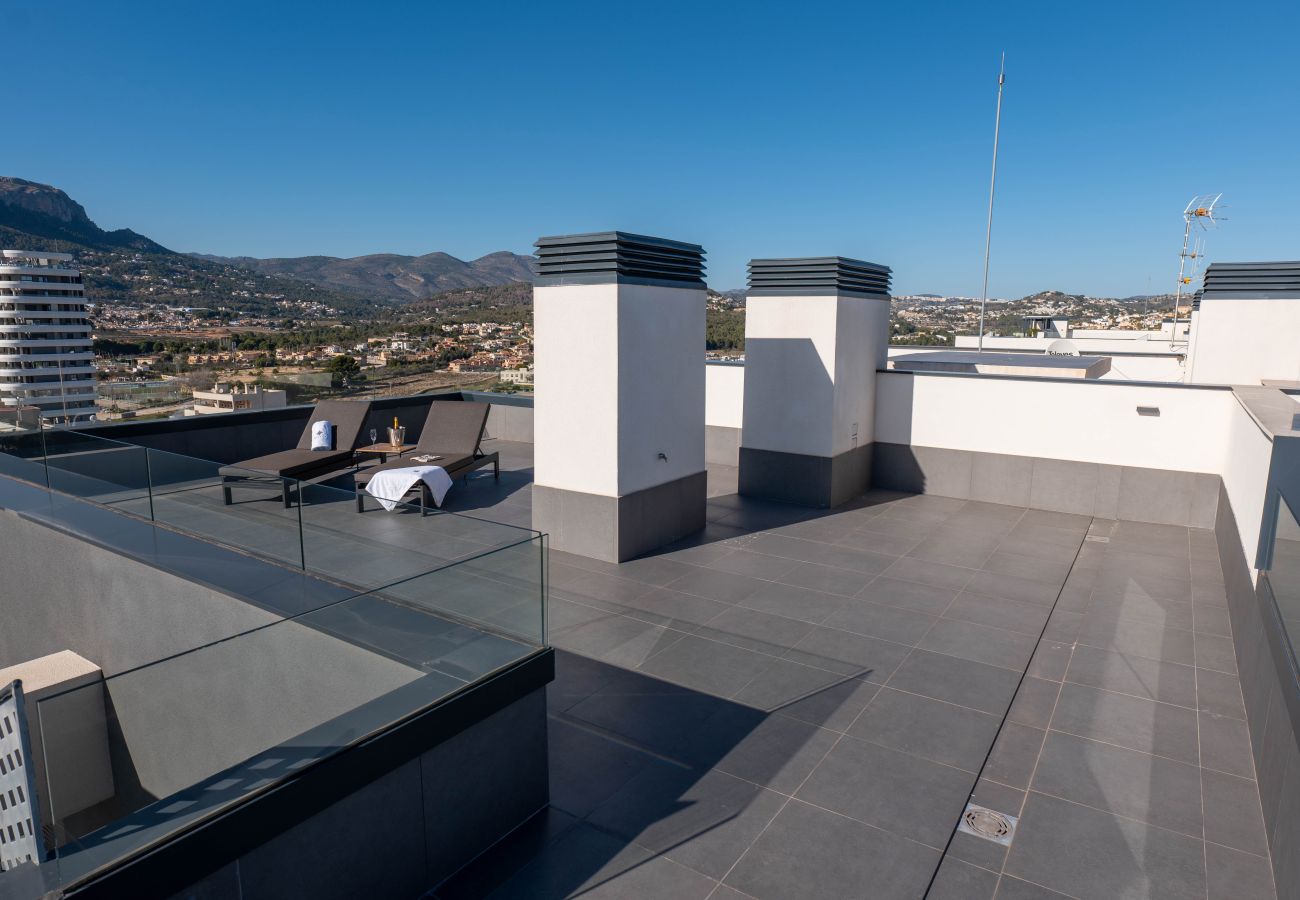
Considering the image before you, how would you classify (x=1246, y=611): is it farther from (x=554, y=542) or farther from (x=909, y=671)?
(x=554, y=542)

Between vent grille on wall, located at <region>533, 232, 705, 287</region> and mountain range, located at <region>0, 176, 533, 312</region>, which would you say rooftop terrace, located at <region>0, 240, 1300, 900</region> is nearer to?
vent grille on wall, located at <region>533, 232, 705, 287</region>

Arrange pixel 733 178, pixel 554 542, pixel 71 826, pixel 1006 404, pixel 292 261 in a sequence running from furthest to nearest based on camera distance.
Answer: pixel 292 261, pixel 733 178, pixel 1006 404, pixel 554 542, pixel 71 826

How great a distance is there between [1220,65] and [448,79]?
3172cm

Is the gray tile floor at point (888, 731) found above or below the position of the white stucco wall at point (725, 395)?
below

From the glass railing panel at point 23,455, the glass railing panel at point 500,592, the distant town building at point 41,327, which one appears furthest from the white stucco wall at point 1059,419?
the distant town building at point 41,327

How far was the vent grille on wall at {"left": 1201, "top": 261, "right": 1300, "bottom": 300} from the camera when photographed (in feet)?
33.3

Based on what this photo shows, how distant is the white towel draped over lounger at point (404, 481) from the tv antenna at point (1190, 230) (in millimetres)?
22554

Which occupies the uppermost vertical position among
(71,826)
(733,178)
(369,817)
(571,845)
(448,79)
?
(448,79)

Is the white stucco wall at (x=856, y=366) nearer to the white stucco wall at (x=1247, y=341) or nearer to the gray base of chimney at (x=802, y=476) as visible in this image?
the gray base of chimney at (x=802, y=476)

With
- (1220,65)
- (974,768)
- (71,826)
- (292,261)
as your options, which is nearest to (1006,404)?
(974,768)

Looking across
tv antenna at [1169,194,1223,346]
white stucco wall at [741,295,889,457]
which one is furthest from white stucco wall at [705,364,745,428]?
tv antenna at [1169,194,1223,346]

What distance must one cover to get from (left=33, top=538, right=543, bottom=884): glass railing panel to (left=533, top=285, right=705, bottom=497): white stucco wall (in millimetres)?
3730

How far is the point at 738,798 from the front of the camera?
372 cm

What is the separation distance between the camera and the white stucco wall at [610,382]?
726cm
